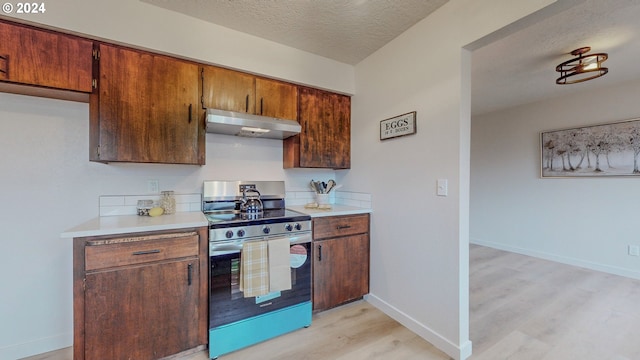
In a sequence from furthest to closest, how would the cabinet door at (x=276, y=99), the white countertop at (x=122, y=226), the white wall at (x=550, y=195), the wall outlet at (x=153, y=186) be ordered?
the white wall at (x=550, y=195) < the cabinet door at (x=276, y=99) < the wall outlet at (x=153, y=186) < the white countertop at (x=122, y=226)

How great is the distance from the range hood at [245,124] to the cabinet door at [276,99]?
0.18 metres

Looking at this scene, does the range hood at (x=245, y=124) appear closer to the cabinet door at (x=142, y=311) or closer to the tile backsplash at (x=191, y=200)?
the tile backsplash at (x=191, y=200)

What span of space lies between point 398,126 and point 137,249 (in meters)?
2.15

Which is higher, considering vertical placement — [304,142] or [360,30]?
[360,30]

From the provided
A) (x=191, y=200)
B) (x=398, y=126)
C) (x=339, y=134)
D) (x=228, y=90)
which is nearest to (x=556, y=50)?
(x=398, y=126)

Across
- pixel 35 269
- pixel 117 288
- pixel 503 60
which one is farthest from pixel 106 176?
pixel 503 60

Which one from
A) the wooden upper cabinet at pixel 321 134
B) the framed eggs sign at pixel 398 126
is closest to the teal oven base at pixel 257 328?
the wooden upper cabinet at pixel 321 134

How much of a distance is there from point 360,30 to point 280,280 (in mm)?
2169

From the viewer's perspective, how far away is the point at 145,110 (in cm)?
184

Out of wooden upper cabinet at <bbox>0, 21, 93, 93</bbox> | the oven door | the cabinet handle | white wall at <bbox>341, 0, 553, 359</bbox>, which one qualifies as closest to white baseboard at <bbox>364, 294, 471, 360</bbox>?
white wall at <bbox>341, 0, 553, 359</bbox>

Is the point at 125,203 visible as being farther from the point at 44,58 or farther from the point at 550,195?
the point at 550,195

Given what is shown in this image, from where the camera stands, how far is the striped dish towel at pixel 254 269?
1788mm

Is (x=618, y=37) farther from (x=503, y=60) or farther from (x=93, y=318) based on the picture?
(x=93, y=318)

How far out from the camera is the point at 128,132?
1793 millimetres
